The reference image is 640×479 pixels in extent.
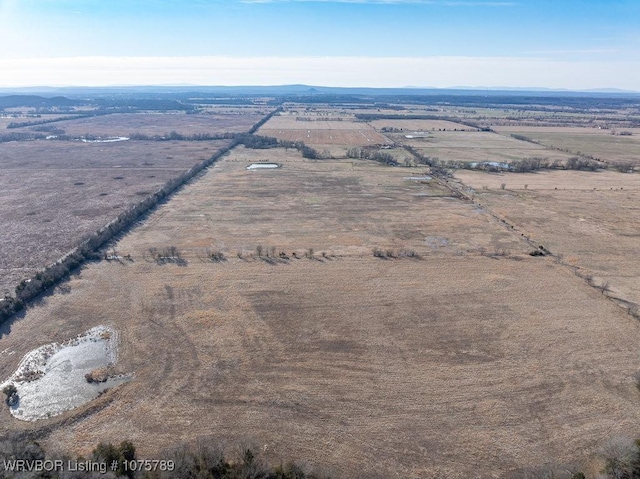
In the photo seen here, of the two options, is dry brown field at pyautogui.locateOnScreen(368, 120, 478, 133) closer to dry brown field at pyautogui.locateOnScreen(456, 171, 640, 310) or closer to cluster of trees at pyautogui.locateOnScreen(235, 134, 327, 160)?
cluster of trees at pyautogui.locateOnScreen(235, 134, 327, 160)

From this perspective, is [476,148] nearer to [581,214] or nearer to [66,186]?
[581,214]

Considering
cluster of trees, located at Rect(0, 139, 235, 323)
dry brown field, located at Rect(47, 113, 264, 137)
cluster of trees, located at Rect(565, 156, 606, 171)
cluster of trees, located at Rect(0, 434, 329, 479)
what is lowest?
cluster of trees, located at Rect(0, 434, 329, 479)

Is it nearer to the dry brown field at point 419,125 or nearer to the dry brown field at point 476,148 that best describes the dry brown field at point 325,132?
the dry brown field at point 419,125

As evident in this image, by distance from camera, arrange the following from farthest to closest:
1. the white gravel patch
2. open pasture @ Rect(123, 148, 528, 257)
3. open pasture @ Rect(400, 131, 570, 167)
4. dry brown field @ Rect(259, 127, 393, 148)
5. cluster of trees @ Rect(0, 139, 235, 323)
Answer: dry brown field @ Rect(259, 127, 393, 148)
open pasture @ Rect(400, 131, 570, 167)
open pasture @ Rect(123, 148, 528, 257)
cluster of trees @ Rect(0, 139, 235, 323)
the white gravel patch

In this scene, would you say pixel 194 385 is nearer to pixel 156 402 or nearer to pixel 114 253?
pixel 156 402

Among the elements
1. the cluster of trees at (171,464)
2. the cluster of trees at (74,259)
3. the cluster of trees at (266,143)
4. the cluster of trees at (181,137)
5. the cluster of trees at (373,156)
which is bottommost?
the cluster of trees at (171,464)

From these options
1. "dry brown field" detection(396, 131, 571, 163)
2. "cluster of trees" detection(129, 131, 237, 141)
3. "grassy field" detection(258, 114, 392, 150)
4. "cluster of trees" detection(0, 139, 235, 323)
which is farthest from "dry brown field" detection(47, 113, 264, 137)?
"cluster of trees" detection(0, 139, 235, 323)

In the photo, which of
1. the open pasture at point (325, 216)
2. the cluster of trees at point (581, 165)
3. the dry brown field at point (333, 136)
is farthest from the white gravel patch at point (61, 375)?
the dry brown field at point (333, 136)
